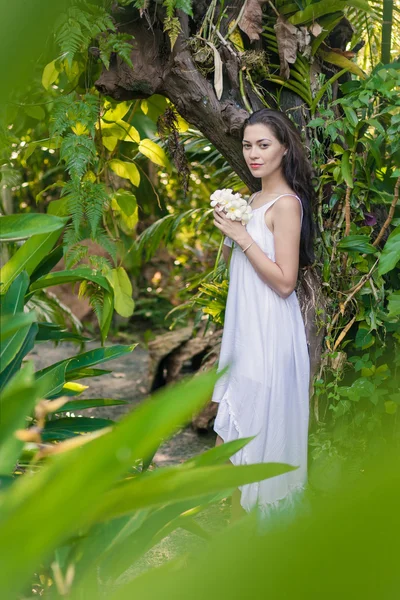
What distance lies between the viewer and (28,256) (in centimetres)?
165

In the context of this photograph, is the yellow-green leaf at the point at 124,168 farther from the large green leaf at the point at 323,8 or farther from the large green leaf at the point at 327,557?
the large green leaf at the point at 327,557

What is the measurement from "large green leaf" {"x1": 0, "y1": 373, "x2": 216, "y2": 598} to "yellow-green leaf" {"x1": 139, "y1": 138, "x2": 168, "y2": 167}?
242cm

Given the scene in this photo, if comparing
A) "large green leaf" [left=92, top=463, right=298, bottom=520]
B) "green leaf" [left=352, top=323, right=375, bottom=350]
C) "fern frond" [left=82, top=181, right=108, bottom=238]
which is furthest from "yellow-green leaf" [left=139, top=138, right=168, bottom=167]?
"large green leaf" [left=92, top=463, right=298, bottom=520]

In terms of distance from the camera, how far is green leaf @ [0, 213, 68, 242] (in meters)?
0.90

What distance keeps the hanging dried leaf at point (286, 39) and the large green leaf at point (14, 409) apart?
1899 millimetres

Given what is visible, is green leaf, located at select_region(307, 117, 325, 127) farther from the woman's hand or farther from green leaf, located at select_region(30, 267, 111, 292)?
green leaf, located at select_region(30, 267, 111, 292)

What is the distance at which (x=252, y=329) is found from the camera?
2.25 meters

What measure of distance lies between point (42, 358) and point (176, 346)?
4.85ft

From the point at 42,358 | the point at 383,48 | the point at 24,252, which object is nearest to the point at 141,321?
the point at 42,358

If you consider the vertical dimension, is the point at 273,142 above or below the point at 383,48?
below

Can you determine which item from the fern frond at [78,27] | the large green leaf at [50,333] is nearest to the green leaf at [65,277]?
the large green leaf at [50,333]

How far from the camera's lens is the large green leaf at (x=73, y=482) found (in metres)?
0.26

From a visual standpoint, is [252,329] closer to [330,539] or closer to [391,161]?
[391,161]

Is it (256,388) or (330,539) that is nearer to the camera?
(330,539)
